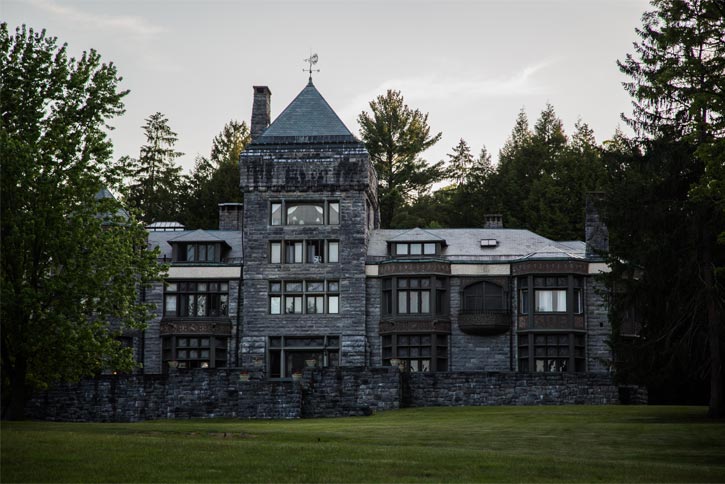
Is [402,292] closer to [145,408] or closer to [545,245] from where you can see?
[545,245]

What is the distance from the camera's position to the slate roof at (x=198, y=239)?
5145cm

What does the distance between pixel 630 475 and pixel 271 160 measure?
33.7 m

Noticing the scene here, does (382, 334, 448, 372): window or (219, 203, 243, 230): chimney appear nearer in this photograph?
(382, 334, 448, 372): window

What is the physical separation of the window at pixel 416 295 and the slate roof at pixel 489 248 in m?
1.54

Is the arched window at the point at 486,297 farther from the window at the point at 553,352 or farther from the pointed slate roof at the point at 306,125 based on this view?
the pointed slate roof at the point at 306,125

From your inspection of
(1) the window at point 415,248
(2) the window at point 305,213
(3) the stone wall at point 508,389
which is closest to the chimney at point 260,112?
(2) the window at point 305,213

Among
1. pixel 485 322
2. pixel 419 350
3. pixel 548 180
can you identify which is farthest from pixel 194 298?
pixel 548 180

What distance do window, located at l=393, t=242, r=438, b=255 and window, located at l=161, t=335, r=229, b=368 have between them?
9.51 m

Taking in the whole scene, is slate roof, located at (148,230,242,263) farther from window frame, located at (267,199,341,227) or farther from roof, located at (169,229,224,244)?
window frame, located at (267,199,341,227)

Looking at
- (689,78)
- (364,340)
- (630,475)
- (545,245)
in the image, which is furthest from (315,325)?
(630,475)

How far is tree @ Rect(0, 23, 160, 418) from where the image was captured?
30.5m

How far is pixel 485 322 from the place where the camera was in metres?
Result: 49.2

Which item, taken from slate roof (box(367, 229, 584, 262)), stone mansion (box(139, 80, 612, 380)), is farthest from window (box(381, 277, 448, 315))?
slate roof (box(367, 229, 584, 262))

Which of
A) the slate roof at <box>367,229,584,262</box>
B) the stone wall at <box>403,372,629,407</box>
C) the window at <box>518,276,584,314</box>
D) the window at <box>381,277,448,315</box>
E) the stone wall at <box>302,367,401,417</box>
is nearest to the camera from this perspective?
the stone wall at <box>302,367,401,417</box>
